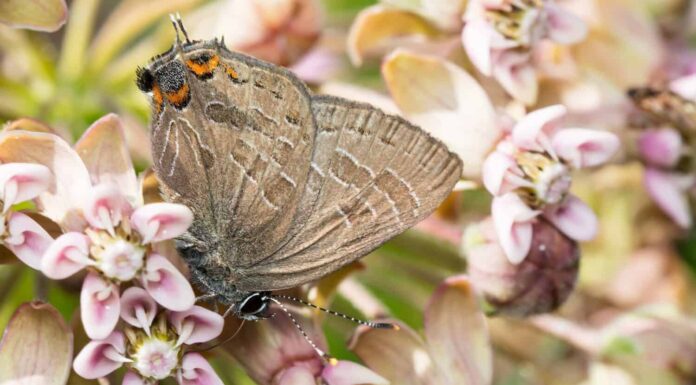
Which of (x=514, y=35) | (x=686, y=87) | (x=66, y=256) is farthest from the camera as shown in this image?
(x=686, y=87)

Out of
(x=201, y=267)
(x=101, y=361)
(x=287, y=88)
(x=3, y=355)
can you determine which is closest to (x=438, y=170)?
(x=287, y=88)

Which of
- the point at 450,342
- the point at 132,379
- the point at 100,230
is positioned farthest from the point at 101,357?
the point at 450,342

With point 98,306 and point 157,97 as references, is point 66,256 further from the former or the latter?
point 157,97

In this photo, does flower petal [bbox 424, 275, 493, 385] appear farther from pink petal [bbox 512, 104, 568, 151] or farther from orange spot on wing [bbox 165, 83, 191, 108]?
orange spot on wing [bbox 165, 83, 191, 108]

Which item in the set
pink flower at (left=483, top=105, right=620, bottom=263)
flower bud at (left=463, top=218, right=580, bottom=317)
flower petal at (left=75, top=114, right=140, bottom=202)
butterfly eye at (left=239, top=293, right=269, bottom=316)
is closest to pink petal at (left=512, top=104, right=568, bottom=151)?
pink flower at (left=483, top=105, right=620, bottom=263)

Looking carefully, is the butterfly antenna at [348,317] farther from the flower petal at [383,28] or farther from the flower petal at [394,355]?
the flower petal at [383,28]

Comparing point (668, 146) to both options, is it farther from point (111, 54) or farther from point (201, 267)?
point (111, 54)

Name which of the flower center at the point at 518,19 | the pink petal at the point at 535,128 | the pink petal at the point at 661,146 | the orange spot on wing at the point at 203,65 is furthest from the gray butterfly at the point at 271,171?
the pink petal at the point at 661,146
